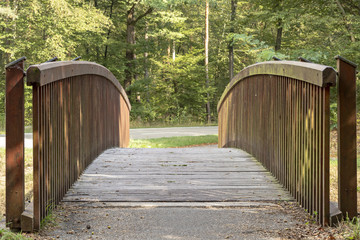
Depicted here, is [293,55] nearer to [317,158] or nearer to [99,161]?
[99,161]

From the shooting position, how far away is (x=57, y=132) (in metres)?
4.13

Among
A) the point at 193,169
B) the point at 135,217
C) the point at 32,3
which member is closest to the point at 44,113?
the point at 135,217

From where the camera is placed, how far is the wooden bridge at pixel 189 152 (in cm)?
339

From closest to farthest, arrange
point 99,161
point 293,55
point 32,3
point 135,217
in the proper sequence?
point 135,217 → point 99,161 → point 293,55 → point 32,3

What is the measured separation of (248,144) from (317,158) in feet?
11.7

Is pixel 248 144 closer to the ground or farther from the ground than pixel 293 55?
closer to the ground

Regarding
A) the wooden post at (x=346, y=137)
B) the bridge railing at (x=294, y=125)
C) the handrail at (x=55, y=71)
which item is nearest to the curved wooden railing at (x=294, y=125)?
the bridge railing at (x=294, y=125)

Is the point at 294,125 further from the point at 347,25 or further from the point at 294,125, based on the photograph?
the point at 347,25

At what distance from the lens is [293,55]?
12820 mm

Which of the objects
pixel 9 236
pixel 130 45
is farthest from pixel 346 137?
pixel 130 45

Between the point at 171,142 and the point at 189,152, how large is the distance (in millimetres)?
7373

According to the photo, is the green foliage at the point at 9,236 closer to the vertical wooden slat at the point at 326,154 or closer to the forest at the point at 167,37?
the vertical wooden slat at the point at 326,154

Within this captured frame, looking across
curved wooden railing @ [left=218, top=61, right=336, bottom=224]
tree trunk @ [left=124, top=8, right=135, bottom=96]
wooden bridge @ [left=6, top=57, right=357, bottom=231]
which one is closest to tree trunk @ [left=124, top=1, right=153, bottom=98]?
tree trunk @ [left=124, top=8, right=135, bottom=96]

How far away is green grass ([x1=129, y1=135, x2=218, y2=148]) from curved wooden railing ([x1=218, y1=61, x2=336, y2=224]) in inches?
263
